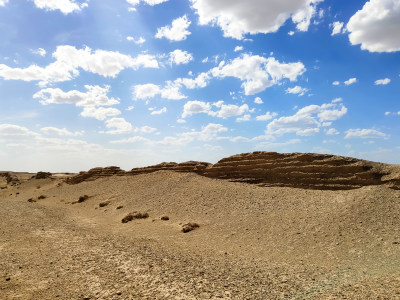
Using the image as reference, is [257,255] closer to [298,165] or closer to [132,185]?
[298,165]

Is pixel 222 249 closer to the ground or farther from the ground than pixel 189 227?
closer to the ground

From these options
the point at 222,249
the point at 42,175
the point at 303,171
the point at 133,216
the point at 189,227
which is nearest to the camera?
the point at 222,249

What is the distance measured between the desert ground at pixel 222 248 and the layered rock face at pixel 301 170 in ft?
2.78

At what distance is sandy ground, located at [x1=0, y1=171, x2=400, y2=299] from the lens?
267 inches

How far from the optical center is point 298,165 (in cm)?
1998

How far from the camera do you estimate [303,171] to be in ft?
63.3

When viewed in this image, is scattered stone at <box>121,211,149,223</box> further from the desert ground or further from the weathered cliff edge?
the weathered cliff edge

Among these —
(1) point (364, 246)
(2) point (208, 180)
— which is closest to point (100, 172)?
(2) point (208, 180)

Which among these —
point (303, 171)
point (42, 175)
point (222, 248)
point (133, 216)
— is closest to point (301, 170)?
point (303, 171)

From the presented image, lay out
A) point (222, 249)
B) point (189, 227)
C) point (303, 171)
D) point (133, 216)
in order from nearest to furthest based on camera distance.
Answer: point (222, 249) < point (189, 227) < point (133, 216) < point (303, 171)

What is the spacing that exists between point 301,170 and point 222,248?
10.8 metres

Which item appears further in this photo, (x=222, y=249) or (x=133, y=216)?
(x=133, y=216)

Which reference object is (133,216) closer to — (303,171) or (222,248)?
(222,248)

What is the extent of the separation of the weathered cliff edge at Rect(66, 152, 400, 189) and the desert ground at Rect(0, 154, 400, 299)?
79 centimetres
